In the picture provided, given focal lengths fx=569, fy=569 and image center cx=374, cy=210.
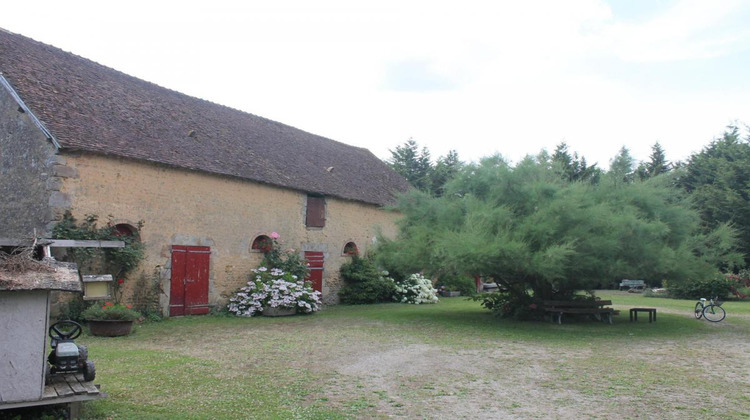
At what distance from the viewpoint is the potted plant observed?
1037 centimetres

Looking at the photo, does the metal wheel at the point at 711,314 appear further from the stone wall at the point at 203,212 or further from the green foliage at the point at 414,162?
the green foliage at the point at 414,162

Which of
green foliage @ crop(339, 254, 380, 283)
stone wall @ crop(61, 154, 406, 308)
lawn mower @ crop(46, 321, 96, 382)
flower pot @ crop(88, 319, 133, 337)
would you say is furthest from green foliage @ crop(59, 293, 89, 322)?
green foliage @ crop(339, 254, 380, 283)

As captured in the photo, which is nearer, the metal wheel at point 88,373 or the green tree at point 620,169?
the metal wheel at point 88,373

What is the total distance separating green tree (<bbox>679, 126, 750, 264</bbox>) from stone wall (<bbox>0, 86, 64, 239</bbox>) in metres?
23.0

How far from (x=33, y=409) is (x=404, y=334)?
7.47 meters

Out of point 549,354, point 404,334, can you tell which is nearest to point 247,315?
point 404,334

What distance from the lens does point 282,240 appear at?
16.5m

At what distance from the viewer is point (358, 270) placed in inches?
755

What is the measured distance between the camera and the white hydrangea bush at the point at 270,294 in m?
14.6

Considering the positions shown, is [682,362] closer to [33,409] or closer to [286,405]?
[286,405]

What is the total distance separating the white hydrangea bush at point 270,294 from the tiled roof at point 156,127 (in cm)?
266

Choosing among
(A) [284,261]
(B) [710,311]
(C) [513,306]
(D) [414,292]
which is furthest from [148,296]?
(B) [710,311]

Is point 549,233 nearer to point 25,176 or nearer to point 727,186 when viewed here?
point 25,176

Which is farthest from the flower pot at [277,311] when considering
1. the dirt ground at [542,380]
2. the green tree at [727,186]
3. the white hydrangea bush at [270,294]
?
the green tree at [727,186]
